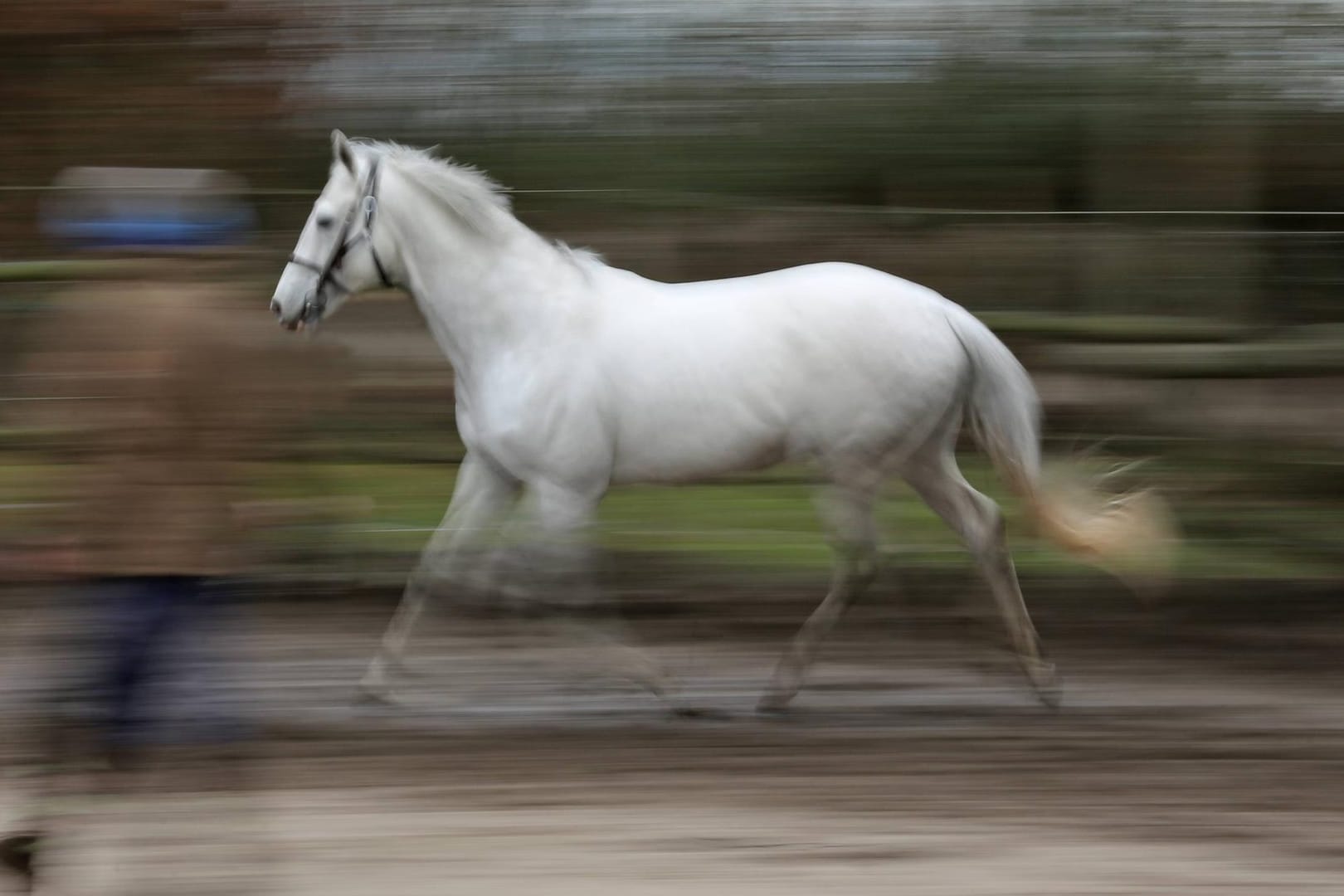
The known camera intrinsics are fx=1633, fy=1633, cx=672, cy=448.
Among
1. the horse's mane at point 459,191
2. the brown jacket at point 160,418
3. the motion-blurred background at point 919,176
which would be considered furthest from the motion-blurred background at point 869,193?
the brown jacket at point 160,418

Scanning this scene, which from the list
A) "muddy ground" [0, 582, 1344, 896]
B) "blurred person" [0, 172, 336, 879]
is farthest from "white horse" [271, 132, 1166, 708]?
"blurred person" [0, 172, 336, 879]

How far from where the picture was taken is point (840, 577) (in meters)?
5.13

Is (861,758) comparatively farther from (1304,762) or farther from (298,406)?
(298,406)

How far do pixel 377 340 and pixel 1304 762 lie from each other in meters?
4.10

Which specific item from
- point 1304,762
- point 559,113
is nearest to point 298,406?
point 1304,762

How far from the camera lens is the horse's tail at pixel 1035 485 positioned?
16.8ft

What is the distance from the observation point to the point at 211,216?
9.57 feet

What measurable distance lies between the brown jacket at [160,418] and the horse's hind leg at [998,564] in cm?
269

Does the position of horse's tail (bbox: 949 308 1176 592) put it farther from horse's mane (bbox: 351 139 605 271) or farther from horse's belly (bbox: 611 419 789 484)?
horse's mane (bbox: 351 139 605 271)

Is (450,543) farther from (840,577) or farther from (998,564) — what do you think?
(998,564)

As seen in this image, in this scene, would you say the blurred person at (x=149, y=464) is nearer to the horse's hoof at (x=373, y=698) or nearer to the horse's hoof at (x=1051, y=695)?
the horse's hoof at (x=373, y=698)

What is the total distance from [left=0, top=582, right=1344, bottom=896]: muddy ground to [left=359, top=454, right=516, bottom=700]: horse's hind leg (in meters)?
0.15

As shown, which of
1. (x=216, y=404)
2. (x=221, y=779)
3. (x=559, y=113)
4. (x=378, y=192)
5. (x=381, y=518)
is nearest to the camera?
(x=216, y=404)

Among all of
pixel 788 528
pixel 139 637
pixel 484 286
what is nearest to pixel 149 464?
pixel 139 637
